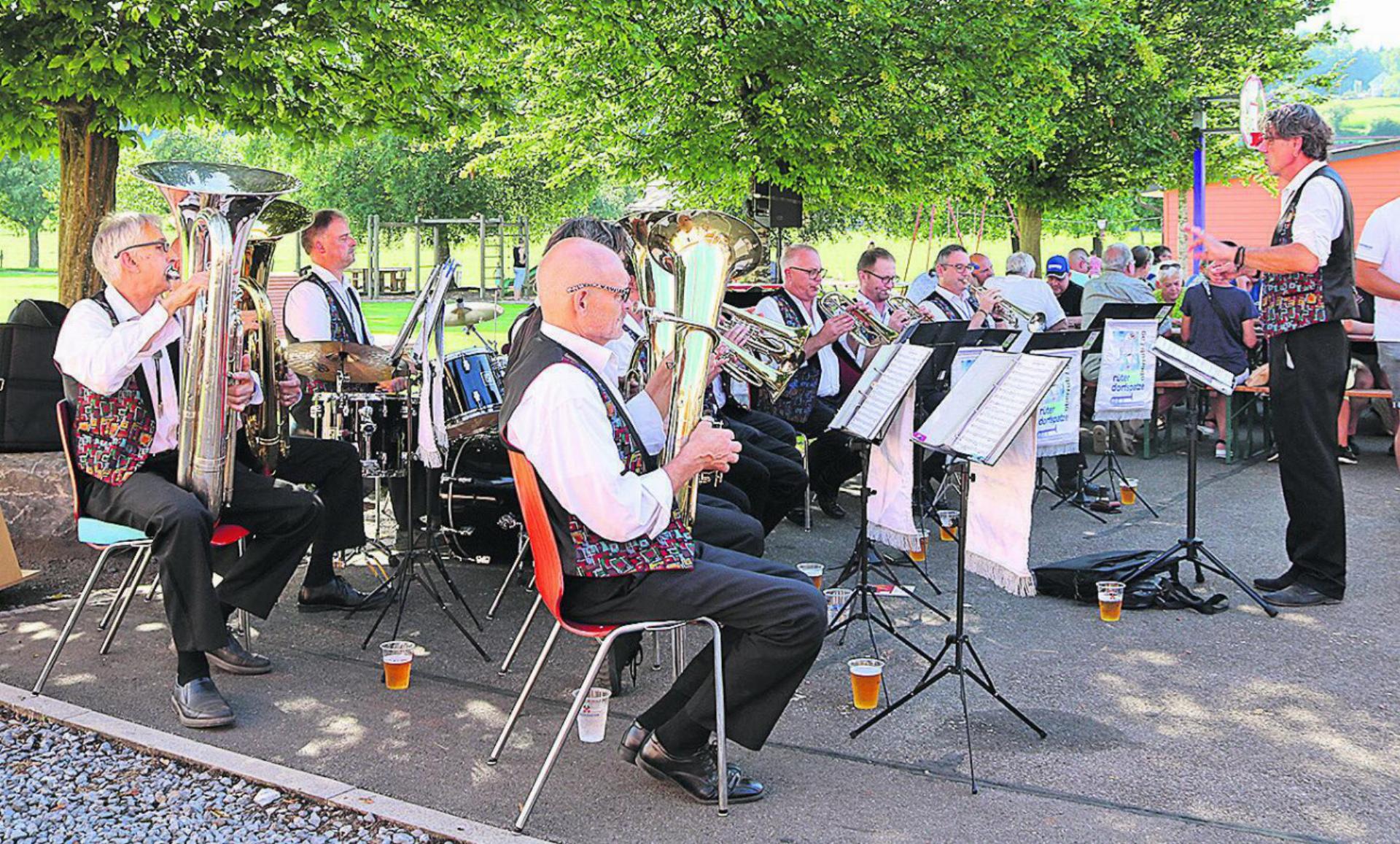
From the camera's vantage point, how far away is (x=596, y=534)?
12.0ft

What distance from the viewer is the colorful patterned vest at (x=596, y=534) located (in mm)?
3684

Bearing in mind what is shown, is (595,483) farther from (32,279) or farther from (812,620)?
(32,279)

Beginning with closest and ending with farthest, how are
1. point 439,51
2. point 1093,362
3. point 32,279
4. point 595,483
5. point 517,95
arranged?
point 595,483, point 439,51, point 1093,362, point 517,95, point 32,279

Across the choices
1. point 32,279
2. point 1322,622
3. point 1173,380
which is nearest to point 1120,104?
point 1173,380

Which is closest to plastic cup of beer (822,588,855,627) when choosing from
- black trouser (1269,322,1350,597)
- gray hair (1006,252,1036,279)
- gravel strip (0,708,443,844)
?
black trouser (1269,322,1350,597)

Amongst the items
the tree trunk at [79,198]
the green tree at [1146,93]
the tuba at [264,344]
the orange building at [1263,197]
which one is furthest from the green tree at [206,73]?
the orange building at [1263,197]

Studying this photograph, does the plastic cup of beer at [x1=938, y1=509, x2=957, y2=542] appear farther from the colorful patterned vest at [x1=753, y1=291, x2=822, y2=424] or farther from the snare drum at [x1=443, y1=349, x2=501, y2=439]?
the snare drum at [x1=443, y1=349, x2=501, y2=439]

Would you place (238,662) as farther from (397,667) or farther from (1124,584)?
(1124,584)

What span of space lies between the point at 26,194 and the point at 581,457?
2350 inches

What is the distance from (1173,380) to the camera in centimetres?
1123

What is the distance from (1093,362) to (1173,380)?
1.43 meters

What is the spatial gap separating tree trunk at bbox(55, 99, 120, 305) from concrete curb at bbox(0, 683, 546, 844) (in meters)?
3.75

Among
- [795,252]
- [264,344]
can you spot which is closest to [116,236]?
[264,344]

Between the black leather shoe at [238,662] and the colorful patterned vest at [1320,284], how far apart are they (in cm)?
465
